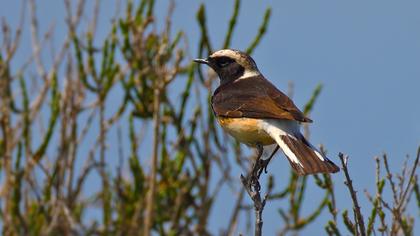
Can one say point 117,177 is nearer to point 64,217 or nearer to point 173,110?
point 64,217

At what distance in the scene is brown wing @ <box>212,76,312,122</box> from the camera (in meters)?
6.09

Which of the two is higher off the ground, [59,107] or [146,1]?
[146,1]

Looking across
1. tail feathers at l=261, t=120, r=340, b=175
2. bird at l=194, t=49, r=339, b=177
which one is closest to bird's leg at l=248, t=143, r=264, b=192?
bird at l=194, t=49, r=339, b=177

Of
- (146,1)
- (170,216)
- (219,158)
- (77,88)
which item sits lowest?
(170,216)

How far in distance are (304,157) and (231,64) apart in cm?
235

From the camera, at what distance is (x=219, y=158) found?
7.87 meters

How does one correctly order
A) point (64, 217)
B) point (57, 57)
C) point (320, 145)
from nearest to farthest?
point (320, 145), point (64, 217), point (57, 57)

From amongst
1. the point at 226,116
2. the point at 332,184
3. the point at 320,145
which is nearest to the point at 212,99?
the point at 226,116

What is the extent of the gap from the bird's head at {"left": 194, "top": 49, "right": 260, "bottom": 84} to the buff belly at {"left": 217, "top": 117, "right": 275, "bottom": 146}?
1397 mm

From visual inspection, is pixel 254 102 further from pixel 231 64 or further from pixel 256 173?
pixel 231 64

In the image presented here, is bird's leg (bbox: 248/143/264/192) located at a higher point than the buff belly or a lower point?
lower

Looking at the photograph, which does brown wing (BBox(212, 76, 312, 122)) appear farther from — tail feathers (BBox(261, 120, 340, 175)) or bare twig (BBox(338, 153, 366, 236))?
bare twig (BBox(338, 153, 366, 236))

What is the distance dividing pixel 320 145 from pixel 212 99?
5.45 ft

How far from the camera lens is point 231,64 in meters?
7.73
